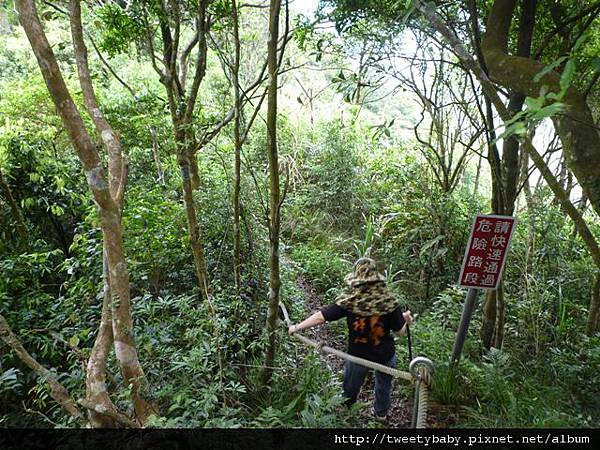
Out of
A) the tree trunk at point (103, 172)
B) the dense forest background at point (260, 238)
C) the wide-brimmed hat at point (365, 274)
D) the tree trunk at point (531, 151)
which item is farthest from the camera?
the wide-brimmed hat at point (365, 274)

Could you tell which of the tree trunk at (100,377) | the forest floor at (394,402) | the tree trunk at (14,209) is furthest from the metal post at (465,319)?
the tree trunk at (14,209)

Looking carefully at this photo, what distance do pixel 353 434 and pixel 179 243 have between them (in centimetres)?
294

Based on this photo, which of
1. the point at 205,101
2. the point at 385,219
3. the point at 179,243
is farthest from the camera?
the point at 205,101

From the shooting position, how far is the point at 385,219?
6172mm

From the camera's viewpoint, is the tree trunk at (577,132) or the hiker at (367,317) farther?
the hiker at (367,317)

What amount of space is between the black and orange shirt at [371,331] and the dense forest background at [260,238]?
41 centimetres

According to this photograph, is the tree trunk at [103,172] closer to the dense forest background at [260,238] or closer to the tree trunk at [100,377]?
the dense forest background at [260,238]

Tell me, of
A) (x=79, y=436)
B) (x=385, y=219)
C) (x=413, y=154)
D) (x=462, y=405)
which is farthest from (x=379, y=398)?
(x=413, y=154)

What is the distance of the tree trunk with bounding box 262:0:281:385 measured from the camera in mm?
2523

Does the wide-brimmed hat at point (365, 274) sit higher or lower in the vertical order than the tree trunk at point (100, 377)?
higher

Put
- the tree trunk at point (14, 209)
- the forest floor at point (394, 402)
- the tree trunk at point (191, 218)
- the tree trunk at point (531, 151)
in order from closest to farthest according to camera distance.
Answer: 1. the tree trunk at point (531, 151)
2. the forest floor at point (394, 402)
3. the tree trunk at point (191, 218)
4. the tree trunk at point (14, 209)

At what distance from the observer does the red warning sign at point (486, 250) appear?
2.66 m

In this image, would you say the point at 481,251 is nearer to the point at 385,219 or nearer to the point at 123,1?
the point at 385,219

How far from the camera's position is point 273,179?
8.73 ft
